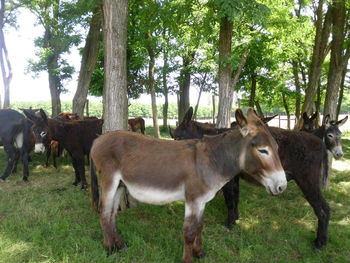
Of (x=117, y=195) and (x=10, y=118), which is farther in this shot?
(x=10, y=118)

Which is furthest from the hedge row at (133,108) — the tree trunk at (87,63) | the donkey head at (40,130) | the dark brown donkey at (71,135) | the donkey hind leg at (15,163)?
the donkey head at (40,130)

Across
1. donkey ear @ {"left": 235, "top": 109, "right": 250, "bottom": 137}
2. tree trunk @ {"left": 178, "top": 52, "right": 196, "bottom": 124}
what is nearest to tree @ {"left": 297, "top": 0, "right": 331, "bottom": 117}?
donkey ear @ {"left": 235, "top": 109, "right": 250, "bottom": 137}

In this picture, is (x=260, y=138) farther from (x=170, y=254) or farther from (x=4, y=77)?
(x=4, y=77)

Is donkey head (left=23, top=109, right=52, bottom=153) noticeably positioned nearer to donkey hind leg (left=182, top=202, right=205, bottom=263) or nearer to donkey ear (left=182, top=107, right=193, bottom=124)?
donkey ear (left=182, top=107, right=193, bottom=124)

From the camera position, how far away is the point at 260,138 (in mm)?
2965

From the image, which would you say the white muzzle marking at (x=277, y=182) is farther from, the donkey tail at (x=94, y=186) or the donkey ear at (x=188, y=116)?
the donkey ear at (x=188, y=116)

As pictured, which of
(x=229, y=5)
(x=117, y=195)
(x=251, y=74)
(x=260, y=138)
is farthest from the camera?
(x=251, y=74)

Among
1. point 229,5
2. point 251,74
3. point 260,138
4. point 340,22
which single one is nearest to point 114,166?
point 260,138

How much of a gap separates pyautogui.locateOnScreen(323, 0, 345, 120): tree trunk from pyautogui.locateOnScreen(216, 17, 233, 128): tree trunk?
8.26 feet

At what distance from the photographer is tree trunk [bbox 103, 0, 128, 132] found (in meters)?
4.67

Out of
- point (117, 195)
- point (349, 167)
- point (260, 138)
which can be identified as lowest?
point (349, 167)

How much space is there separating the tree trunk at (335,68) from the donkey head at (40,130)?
268 inches

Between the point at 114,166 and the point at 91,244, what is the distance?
113cm

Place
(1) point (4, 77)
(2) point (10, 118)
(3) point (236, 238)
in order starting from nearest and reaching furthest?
1. (3) point (236, 238)
2. (2) point (10, 118)
3. (1) point (4, 77)
